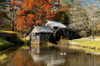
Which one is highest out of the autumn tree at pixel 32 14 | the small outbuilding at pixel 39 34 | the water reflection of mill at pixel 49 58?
the autumn tree at pixel 32 14

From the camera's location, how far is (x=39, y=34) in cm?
2717

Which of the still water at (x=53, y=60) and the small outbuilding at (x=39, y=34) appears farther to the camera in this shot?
the small outbuilding at (x=39, y=34)

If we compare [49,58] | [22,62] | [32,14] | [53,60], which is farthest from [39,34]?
[22,62]

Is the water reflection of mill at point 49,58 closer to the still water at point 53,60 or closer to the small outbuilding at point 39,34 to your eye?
the still water at point 53,60

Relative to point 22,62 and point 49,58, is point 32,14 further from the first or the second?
point 22,62

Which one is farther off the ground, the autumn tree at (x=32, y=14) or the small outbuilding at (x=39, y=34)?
the autumn tree at (x=32, y=14)

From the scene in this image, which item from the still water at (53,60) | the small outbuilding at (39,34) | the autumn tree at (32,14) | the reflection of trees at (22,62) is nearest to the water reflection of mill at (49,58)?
the still water at (53,60)

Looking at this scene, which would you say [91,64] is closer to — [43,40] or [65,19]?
[43,40]

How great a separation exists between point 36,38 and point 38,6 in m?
12.7

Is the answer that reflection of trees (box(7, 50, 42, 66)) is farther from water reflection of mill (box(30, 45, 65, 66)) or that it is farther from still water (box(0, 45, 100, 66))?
water reflection of mill (box(30, 45, 65, 66))

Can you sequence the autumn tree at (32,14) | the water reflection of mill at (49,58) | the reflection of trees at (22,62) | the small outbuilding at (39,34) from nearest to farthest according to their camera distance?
the reflection of trees at (22,62) → the water reflection of mill at (49,58) → the small outbuilding at (39,34) → the autumn tree at (32,14)

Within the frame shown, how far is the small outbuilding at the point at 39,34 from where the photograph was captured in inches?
1065

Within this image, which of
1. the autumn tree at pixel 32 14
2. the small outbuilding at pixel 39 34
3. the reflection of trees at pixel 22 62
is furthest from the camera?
the autumn tree at pixel 32 14

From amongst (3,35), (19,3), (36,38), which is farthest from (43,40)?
(19,3)
